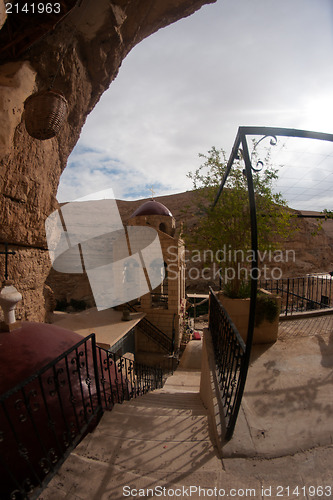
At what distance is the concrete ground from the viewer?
1.70 meters

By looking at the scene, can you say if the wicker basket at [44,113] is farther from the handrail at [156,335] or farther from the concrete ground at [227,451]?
the handrail at [156,335]

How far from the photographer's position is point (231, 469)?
1887 millimetres

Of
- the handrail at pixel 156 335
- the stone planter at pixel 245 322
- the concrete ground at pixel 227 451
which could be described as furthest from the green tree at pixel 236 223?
the handrail at pixel 156 335

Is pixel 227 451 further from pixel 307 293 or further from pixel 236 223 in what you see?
pixel 307 293

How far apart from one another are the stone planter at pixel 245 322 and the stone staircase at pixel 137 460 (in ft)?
6.53

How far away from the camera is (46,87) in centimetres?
530

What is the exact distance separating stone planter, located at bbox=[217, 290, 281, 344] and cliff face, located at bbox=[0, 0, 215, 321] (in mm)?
4665

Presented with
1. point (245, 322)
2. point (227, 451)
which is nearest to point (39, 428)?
point (227, 451)

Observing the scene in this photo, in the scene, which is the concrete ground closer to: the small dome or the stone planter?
the stone planter

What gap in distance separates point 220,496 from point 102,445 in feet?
4.07

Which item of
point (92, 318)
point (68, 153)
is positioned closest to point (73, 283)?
point (92, 318)

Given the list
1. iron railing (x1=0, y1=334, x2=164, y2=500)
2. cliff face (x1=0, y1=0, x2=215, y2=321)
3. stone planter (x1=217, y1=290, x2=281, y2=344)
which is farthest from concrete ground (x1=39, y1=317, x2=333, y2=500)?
cliff face (x1=0, y1=0, x2=215, y2=321)

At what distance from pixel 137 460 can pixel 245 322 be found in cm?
317

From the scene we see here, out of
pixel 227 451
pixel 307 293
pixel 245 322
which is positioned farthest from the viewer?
pixel 307 293
